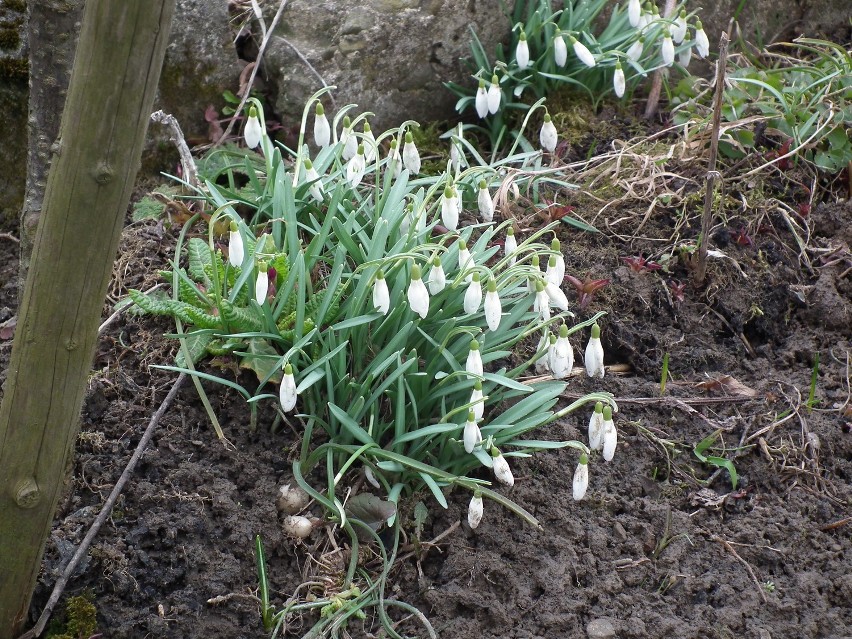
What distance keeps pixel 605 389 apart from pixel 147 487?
158 cm

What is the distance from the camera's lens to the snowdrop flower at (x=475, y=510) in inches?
98.2

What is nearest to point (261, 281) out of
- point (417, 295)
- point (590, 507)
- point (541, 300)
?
point (417, 295)

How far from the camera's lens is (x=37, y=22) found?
237 cm

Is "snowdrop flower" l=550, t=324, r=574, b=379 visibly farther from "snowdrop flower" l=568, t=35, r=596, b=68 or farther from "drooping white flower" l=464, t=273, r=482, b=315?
"snowdrop flower" l=568, t=35, r=596, b=68

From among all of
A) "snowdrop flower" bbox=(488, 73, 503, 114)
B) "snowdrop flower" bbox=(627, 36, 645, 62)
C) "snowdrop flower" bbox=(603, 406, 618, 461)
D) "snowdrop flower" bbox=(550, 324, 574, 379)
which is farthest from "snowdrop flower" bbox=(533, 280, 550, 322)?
"snowdrop flower" bbox=(627, 36, 645, 62)

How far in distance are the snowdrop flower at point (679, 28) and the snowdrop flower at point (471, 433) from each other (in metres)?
2.39

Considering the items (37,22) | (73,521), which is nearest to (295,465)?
(73,521)

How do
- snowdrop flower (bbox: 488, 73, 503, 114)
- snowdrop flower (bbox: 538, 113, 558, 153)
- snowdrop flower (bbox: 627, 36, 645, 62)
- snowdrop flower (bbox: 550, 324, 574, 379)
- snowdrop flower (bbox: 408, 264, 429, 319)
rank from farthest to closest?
snowdrop flower (bbox: 627, 36, 645, 62) < snowdrop flower (bbox: 488, 73, 503, 114) < snowdrop flower (bbox: 538, 113, 558, 153) < snowdrop flower (bbox: 550, 324, 574, 379) < snowdrop flower (bbox: 408, 264, 429, 319)

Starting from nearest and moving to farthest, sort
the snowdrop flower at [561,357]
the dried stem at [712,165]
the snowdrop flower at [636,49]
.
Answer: the snowdrop flower at [561,357], the dried stem at [712,165], the snowdrop flower at [636,49]

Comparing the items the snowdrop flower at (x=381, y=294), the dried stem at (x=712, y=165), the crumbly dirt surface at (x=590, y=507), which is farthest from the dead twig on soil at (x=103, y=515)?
the dried stem at (x=712, y=165)

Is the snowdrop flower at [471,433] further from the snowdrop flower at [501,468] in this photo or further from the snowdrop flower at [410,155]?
the snowdrop flower at [410,155]

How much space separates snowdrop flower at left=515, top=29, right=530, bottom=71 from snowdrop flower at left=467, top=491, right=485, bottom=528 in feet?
7.19

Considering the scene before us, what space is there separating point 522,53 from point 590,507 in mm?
2114

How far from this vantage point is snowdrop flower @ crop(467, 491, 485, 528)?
249 centimetres
